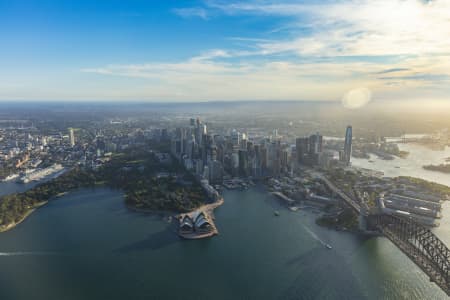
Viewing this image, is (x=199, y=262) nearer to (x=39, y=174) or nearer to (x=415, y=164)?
(x=39, y=174)

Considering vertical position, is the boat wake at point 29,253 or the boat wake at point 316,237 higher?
the boat wake at point 316,237

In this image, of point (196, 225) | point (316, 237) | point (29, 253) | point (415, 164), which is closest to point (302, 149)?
point (415, 164)

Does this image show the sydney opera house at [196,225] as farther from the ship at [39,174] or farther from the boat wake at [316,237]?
the ship at [39,174]

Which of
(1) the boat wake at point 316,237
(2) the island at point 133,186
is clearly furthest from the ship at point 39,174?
(1) the boat wake at point 316,237

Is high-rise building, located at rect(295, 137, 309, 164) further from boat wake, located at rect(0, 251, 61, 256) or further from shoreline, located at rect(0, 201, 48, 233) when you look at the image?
boat wake, located at rect(0, 251, 61, 256)

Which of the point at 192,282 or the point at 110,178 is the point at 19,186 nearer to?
the point at 110,178

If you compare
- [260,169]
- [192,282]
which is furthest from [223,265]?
[260,169]
